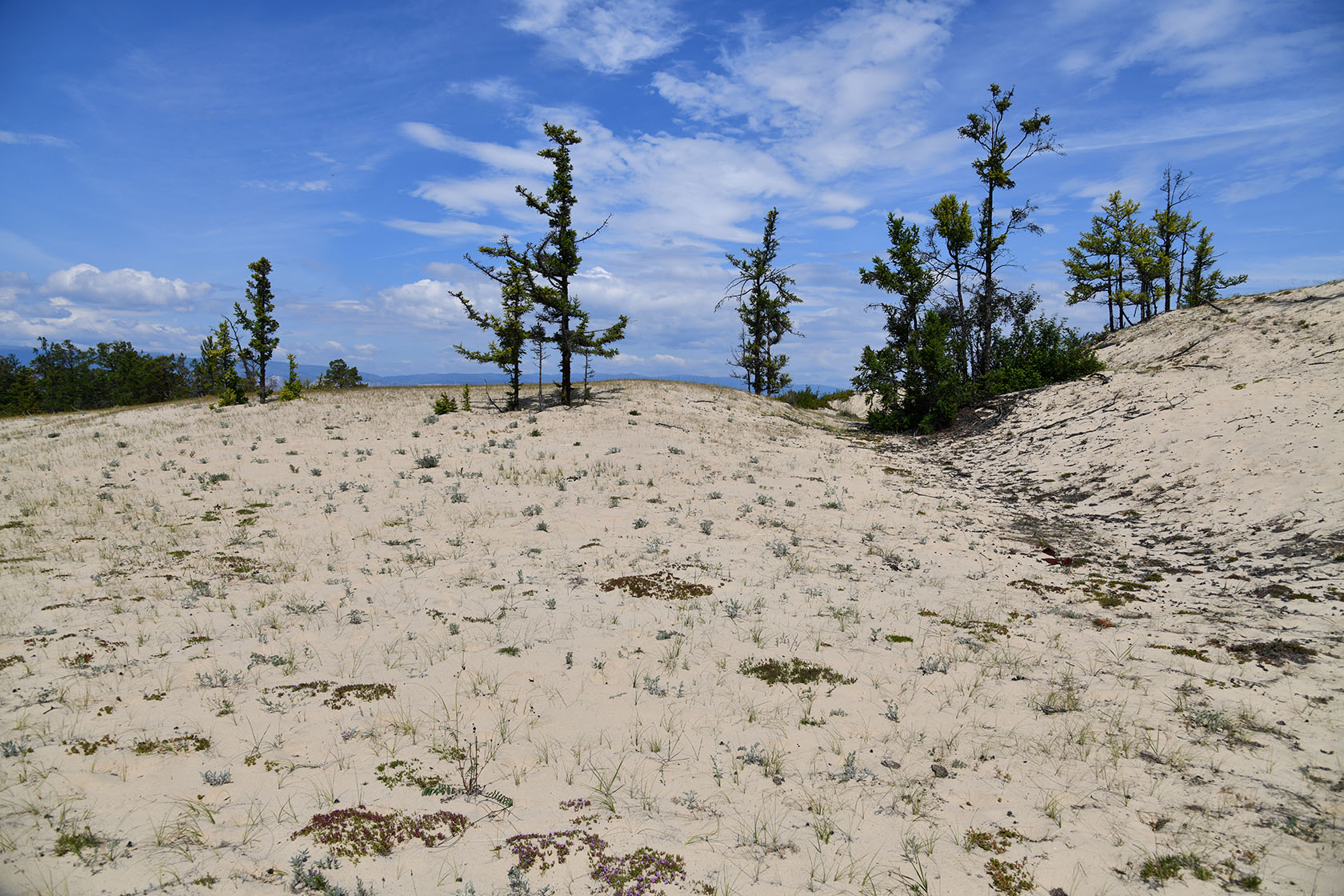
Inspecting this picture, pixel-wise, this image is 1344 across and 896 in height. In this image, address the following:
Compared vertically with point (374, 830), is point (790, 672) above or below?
above

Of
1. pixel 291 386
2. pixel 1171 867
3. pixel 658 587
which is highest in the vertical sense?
pixel 291 386

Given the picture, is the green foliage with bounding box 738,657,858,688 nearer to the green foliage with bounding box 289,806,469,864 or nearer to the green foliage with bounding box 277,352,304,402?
the green foliage with bounding box 289,806,469,864

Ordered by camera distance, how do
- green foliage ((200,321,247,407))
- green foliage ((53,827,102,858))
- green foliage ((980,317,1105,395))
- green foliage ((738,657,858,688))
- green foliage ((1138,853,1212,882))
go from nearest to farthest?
green foliage ((1138,853,1212,882)) < green foliage ((53,827,102,858)) < green foliage ((738,657,858,688)) < green foliage ((980,317,1105,395)) < green foliage ((200,321,247,407))

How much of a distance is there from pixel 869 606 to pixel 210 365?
4487 centimetres

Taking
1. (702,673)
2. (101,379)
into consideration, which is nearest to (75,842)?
(702,673)

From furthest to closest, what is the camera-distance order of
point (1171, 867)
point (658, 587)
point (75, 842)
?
1. point (658, 587)
2. point (75, 842)
3. point (1171, 867)

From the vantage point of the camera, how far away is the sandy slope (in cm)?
448

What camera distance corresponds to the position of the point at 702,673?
24.1 ft

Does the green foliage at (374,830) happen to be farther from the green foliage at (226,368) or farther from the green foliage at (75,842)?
the green foliage at (226,368)

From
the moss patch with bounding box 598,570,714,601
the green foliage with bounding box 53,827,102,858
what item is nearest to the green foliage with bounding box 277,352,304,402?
the moss patch with bounding box 598,570,714,601

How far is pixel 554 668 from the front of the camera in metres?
7.41

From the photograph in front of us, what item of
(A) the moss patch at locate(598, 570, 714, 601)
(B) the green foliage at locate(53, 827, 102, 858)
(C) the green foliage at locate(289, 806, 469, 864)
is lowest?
(C) the green foliage at locate(289, 806, 469, 864)

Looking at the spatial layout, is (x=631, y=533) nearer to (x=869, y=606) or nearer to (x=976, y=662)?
(x=869, y=606)

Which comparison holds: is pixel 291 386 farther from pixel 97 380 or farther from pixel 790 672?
pixel 97 380
